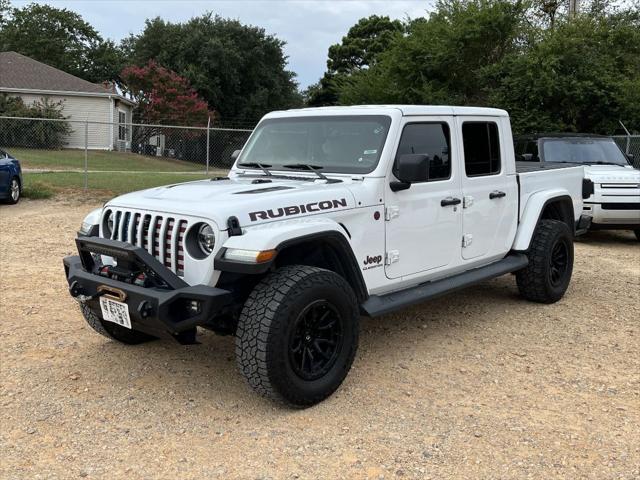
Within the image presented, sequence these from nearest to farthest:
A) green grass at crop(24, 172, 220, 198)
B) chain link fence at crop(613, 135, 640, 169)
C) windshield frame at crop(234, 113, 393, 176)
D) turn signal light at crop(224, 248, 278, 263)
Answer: turn signal light at crop(224, 248, 278, 263)
windshield frame at crop(234, 113, 393, 176)
chain link fence at crop(613, 135, 640, 169)
green grass at crop(24, 172, 220, 198)

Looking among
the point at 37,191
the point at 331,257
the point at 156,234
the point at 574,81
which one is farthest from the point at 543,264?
the point at 574,81

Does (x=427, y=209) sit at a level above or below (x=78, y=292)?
above

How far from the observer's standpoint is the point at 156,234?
12.2 feet

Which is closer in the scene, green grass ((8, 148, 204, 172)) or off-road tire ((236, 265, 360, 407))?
off-road tire ((236, 265, 360, 407))

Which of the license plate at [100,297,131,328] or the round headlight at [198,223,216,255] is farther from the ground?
the round headlight at [198,223,216,255]

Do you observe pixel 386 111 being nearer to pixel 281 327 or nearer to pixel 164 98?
pixel 281 327

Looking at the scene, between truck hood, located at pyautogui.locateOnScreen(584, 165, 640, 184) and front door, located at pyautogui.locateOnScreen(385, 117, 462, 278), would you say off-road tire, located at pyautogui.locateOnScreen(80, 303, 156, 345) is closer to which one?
front door, located at pyautogui.locateOnScreen(385, 117, 462, 278)

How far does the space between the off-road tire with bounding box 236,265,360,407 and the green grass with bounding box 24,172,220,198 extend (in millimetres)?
12021

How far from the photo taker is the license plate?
359 cm

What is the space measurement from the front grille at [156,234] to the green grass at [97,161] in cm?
1774

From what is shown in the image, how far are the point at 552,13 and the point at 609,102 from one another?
9.09m

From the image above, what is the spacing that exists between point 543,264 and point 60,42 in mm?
50810

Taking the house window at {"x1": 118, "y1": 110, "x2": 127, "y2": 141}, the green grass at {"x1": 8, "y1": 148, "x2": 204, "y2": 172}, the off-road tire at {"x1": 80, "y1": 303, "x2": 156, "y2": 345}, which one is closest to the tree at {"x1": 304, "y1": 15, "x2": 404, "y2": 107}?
the house window at {"x1": 118, "y1": 110, "x2": 127, "y2": 141}

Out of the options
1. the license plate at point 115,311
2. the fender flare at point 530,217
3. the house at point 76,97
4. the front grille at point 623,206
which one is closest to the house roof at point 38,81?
the house at point 76,97
